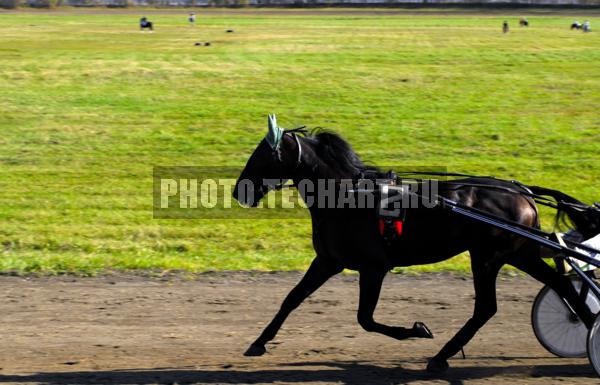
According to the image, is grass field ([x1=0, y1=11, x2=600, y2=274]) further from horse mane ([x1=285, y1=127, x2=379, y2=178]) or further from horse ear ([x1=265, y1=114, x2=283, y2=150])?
horse ear ([x1=265, y1=114, x2=283, y2=150])

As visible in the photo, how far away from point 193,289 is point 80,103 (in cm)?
1290

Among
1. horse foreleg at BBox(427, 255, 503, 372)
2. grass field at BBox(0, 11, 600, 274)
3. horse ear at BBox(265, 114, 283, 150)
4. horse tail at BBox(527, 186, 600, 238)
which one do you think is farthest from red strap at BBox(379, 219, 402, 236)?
grass field at BBox(0, 11, 600, 274)

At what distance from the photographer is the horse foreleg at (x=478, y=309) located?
5.75 m

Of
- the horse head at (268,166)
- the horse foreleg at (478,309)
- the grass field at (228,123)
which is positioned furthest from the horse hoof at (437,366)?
the grass field at (228,123)

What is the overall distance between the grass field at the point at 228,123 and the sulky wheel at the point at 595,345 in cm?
335

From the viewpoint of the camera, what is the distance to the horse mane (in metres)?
5.89

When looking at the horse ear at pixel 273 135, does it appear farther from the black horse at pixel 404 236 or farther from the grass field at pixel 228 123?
the grass field at pixel 228 123

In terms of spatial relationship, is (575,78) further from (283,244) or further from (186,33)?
(186,33)

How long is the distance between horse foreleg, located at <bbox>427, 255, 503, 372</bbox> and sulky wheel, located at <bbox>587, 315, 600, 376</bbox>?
2.30 ft

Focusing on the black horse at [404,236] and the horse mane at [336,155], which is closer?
the black horse at [404,236]

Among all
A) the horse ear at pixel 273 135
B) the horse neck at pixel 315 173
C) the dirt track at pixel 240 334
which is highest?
the horse ear at pixel 273 135

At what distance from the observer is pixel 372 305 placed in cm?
573

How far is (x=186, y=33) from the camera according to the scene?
43.2 metres

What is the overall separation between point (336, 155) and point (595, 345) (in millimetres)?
2098
